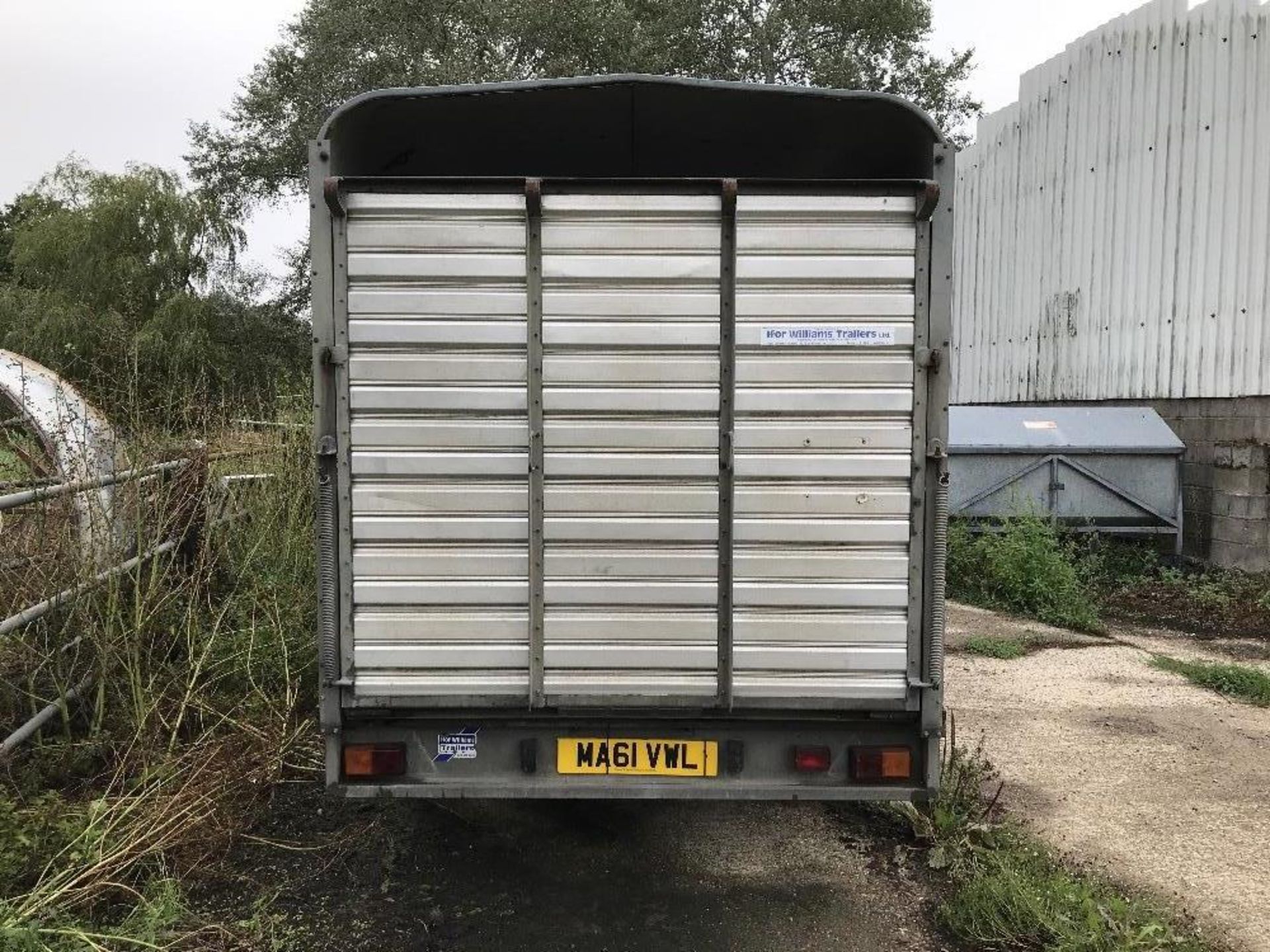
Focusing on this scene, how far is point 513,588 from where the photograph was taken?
11.3ft

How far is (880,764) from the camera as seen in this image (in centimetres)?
351

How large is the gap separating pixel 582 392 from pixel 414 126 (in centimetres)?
161

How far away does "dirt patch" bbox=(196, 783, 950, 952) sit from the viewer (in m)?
3.60

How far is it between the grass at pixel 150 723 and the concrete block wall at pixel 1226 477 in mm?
8620

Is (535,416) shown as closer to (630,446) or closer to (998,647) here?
(630,446)

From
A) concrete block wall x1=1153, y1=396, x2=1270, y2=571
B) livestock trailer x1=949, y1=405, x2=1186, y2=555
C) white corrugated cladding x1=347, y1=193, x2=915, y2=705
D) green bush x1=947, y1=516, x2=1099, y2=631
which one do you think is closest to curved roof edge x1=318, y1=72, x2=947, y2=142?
white corrugated cladding x1=347, y1=193, x2=915, y2=705

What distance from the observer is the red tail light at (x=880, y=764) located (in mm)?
3510

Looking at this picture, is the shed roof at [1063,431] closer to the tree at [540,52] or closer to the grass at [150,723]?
the grass at [150,723]

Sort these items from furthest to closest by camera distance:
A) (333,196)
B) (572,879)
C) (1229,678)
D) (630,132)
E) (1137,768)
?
(1229,678) < (1137,768) < (630,132) < (572,879) < (333,196)

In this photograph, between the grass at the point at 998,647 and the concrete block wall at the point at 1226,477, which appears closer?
the grass at the point at 998,647

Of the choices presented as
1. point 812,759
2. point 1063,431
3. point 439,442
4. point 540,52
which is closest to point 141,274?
point 540,52

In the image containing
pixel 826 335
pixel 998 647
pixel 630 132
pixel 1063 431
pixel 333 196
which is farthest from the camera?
pixel 1063 431

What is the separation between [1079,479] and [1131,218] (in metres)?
3.32

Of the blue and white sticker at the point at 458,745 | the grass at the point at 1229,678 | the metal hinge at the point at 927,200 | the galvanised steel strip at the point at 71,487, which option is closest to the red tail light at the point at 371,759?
the blue and white sticker at the point at 458,745
